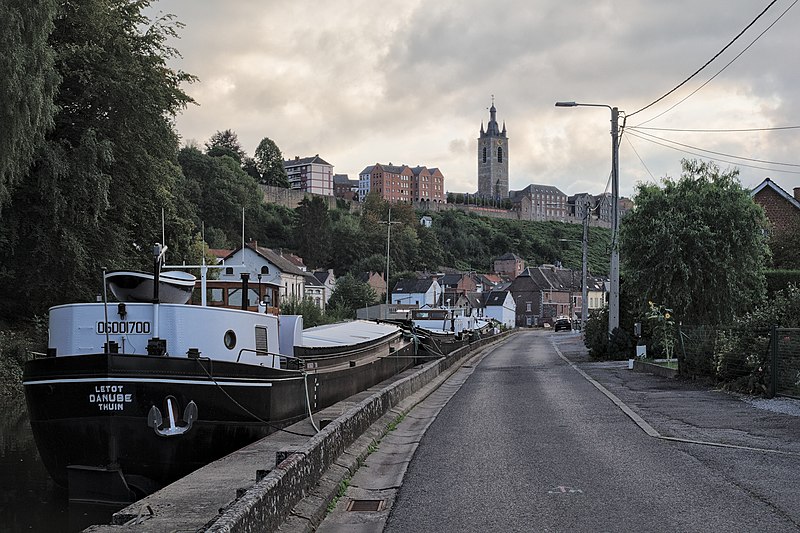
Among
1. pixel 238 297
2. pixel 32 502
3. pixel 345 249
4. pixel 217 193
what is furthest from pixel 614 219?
pixel 345 249

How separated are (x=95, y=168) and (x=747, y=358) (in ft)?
74.6

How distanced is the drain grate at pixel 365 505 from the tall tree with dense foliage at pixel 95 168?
2452 centimetres

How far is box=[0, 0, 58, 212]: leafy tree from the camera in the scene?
83.2 ft

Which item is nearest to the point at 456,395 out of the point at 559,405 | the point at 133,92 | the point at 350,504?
the point at 559,405

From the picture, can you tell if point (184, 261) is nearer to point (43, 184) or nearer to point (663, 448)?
point (43, 184)

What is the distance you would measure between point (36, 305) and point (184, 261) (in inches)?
279

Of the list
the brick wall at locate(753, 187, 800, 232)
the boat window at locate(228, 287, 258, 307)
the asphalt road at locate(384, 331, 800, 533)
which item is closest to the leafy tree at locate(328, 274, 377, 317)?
the brick wall at locate(753, 187, 800, 232)

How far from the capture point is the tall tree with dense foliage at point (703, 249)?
31.0m

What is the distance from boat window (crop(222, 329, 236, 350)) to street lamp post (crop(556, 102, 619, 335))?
20369 millimetres

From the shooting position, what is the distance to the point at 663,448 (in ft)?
41.7

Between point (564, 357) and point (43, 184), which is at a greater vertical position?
point (43, 184)

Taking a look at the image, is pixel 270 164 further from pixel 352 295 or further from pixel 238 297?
pixel 238 297

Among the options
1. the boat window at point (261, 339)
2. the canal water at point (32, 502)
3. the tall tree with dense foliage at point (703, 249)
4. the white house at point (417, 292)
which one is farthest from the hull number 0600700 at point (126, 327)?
the white house at point (417, 292)

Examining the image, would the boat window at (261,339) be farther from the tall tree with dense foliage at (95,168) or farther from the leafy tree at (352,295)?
the leafy tree at (352,295)
